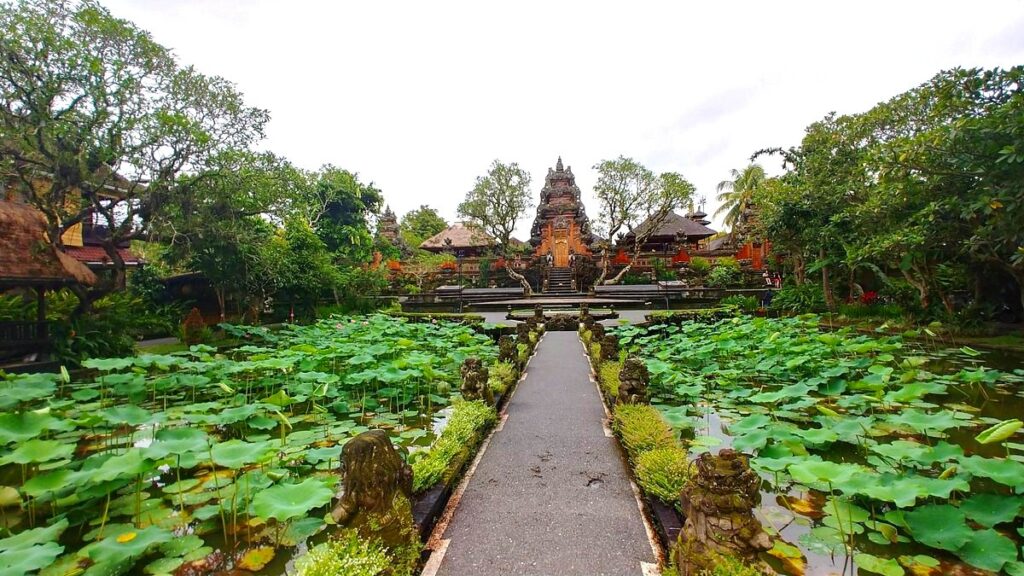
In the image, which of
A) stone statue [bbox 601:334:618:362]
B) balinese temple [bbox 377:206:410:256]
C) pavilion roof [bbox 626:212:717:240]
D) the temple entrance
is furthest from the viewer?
balinese temple [bbox 377:206:410:256]

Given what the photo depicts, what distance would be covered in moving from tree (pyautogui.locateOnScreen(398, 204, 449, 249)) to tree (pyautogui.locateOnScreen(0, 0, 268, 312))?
36846 millimetres

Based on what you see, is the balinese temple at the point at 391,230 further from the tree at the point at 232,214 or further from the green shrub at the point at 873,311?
the green shrub at the point at 873,311

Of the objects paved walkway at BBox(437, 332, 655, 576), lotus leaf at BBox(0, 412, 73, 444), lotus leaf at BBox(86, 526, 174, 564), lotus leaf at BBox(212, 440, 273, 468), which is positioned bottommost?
paved walkway at BBox(437, 332, 655, 576)

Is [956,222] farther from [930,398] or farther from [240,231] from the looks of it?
[240,231]

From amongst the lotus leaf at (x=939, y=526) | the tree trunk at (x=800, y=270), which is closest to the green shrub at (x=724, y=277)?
the tree trunk at (x=800, y=270)

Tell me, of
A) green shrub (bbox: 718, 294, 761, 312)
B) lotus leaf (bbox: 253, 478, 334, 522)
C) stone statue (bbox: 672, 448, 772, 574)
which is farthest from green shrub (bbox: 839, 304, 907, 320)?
lotus leaf (bbox: 253, 478, 334, 522)

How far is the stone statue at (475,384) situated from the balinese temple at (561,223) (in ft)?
84.1

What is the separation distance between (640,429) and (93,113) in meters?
12.5

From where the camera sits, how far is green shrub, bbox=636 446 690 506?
10.8 ft

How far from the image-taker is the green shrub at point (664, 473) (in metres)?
3.30

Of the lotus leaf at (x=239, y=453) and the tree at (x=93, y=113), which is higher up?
the tree at (x=93, y=113)

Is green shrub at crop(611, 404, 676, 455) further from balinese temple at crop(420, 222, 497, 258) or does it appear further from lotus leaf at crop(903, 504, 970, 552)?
balinese temple at crop(420, 222, 497, 258)

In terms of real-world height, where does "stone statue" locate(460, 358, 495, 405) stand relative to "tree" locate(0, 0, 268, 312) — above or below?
below

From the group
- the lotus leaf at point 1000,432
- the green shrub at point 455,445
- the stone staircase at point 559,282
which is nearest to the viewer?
the lotus leaf at point 1000,432
